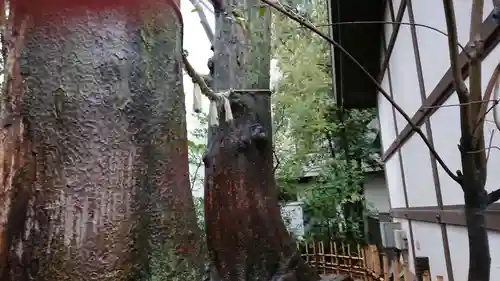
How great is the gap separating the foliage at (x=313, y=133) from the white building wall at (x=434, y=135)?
4313mm

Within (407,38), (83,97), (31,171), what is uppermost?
(407,38)

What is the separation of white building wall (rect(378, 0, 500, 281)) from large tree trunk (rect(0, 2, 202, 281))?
212cm

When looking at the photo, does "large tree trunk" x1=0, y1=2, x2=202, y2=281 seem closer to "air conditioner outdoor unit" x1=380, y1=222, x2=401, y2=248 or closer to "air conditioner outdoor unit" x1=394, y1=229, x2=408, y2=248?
"air conditioner outdoor unit" x1=394, y1=229, x2=408, y2=248

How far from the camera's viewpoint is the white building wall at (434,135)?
290 cm

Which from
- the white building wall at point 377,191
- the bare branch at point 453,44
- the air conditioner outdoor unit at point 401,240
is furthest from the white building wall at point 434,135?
the white building wall at point 377,191

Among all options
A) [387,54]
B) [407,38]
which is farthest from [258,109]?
[387,54]

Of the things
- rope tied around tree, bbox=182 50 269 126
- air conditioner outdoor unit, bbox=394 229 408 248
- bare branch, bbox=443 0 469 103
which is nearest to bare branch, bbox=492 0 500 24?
bare branch, bbox=443 0 469 103

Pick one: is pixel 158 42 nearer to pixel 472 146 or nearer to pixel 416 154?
pixel 472 146

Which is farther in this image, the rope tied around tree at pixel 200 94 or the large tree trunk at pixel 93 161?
the rope tied around tree at pixel 200 94

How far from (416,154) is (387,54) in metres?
1.95

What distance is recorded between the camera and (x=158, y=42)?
117 centimetres

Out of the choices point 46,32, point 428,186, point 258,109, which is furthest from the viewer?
point 428,186

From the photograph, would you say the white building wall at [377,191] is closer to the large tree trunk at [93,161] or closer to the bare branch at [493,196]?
the bare branch at [493,196]

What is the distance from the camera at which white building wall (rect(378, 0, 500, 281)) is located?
2.90 m
